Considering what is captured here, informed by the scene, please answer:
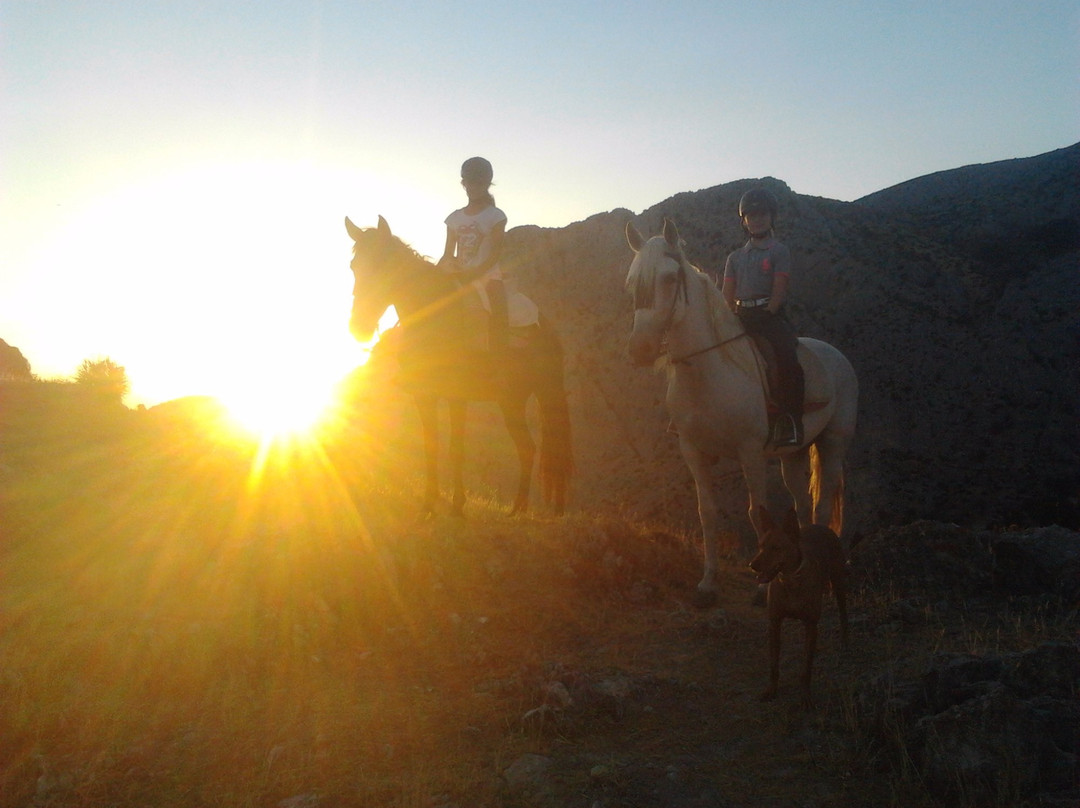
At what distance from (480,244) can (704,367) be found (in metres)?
2.81

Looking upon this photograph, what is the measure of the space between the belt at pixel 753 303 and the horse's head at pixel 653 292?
969 millimetres

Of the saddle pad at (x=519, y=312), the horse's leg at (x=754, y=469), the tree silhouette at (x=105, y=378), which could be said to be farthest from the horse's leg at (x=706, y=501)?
the tree silhouette at (x=105, y=378)

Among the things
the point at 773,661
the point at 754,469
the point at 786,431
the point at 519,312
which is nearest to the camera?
the point at 773,661

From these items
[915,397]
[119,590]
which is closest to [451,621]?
[119,590]

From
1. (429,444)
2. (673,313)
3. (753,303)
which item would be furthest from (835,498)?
(429,444)

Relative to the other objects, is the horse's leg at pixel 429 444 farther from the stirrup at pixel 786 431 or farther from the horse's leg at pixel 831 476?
the horse's leg at pixel 831 476

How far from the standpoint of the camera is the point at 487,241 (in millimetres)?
7918

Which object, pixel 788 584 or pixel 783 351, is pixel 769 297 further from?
pixel 788 584

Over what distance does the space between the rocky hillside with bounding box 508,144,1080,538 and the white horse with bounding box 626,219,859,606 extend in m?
2.67

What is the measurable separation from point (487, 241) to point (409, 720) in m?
4.86

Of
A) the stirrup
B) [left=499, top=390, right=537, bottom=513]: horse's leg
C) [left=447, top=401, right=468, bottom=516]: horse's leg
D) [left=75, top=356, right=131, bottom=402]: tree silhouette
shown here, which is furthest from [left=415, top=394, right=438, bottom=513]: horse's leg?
[left=75, top=356, right=131, bottom=402]: tree silhouette

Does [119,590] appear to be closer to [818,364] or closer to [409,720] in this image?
[409,720]

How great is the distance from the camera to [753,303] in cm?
688

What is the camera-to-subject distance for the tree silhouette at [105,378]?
12.8m
